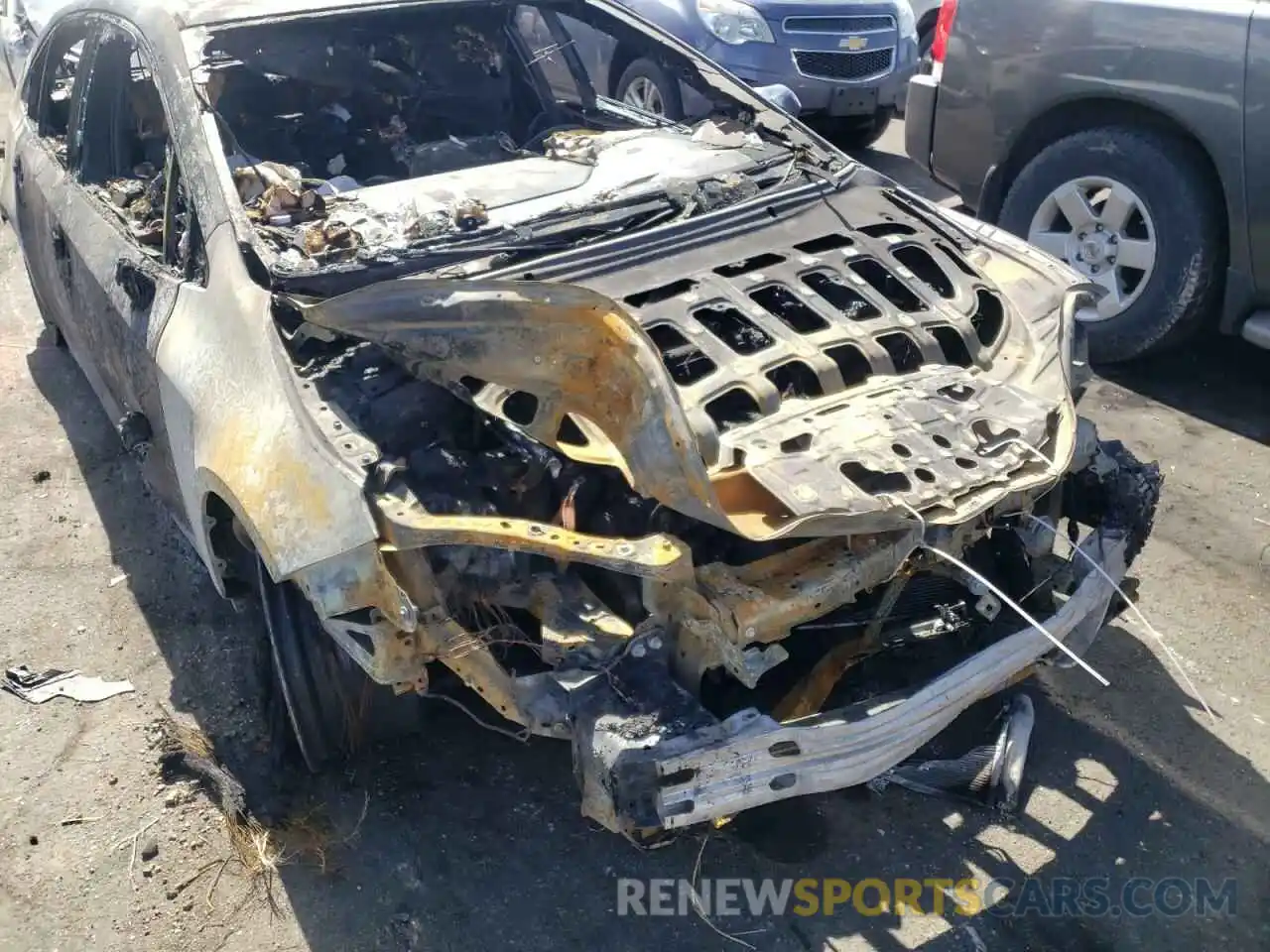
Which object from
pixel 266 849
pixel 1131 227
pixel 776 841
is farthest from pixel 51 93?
pixel 1131 227

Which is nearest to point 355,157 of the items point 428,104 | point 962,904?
point 428,104

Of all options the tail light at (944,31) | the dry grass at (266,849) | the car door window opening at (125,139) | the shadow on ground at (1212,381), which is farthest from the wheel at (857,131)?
the dry grass at (266,849)

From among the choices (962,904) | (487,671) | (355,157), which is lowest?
(962,904)

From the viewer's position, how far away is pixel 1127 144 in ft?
16.3

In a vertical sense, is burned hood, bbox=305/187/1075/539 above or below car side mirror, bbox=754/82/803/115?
below

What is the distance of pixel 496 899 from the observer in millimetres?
2701

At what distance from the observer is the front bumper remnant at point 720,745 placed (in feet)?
7.19

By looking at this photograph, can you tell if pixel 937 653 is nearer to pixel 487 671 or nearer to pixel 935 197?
pixel 487 671

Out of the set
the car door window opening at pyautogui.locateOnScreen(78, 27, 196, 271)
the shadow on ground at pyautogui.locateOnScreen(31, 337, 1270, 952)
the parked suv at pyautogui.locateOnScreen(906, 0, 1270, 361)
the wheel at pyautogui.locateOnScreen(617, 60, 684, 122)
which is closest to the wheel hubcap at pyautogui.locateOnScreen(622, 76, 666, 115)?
the wheel at pyautogui.locateOnScreen(617, 60, 684, 122)

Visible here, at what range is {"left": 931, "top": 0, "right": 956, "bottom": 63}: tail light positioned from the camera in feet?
18.6

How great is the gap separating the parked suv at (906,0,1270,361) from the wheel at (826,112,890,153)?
7.55ft

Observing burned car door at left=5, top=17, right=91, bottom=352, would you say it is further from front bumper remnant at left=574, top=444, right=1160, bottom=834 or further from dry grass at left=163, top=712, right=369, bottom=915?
front bumper remnant at left=574, top=444, right=1160, bottom=834

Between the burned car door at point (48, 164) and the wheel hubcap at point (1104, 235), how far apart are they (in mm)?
4037

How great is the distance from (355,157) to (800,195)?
1715 millimetres
